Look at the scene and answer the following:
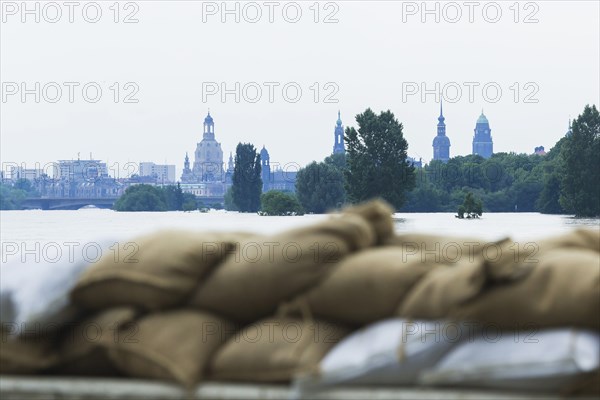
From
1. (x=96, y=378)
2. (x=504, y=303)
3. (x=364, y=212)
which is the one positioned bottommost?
(x=96, y=378)

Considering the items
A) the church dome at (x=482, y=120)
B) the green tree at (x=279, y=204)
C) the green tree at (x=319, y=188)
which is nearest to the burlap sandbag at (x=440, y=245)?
the green tree at (x=319, y=188)

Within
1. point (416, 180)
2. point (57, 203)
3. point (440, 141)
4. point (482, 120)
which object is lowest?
point (57, 203)

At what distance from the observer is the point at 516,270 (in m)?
2.12

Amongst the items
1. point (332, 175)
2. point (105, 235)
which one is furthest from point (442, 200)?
point (105, 235)

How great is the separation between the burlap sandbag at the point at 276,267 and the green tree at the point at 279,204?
151 feet

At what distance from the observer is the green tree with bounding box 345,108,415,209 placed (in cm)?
4556

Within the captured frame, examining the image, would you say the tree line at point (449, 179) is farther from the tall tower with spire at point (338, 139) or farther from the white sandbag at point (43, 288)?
the white sandbag at point (43, 288)

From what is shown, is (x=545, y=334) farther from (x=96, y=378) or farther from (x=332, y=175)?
(x=332, y=175)

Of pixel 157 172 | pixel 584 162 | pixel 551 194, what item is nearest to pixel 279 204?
pixel 551 194

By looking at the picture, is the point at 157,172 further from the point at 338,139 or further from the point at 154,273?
the point at 154,273

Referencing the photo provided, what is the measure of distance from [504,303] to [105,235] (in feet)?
3.51

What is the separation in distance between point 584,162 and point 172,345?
4261cm

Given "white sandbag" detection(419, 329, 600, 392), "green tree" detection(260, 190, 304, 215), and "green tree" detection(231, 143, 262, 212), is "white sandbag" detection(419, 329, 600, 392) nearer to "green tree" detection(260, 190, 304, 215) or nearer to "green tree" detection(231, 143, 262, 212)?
"green tree" detection(260, 190, 304, 215)

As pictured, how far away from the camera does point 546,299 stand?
81.5 inches
